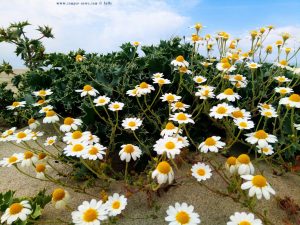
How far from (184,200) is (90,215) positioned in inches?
36.6

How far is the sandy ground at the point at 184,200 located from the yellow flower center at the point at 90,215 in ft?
1.61

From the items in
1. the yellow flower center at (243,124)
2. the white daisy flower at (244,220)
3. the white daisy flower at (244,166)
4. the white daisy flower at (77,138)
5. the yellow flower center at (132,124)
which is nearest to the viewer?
the white daisy flower at (244,220)

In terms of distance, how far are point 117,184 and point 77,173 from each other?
1.18ft

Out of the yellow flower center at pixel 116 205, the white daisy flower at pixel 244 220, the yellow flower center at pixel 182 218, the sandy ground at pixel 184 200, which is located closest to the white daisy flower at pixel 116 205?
the yellow flower center at pixel 116 205

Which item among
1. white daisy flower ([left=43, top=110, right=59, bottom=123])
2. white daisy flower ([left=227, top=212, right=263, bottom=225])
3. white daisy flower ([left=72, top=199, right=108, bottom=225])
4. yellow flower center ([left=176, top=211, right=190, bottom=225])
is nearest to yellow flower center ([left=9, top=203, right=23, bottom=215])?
white daisy flower ([left=72, top=199, right=108, bottom=225])

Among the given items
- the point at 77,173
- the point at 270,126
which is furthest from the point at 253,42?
the point at 77,173

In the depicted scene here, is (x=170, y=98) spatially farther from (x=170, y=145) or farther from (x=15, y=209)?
(x=15, y=209)

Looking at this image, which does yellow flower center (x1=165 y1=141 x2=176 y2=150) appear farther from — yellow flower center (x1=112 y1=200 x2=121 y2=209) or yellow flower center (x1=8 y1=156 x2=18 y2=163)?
yellow flower center (x1=8 y1=156 x2=18 y2=163)

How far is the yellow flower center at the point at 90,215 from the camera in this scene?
227 centimetres

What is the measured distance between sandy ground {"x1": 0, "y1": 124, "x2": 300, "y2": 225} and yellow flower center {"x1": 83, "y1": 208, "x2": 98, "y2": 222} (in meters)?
0.49

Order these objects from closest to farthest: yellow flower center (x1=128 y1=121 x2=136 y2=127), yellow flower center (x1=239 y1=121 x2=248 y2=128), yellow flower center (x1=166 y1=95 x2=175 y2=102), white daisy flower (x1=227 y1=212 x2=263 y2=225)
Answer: white daisy flower (x1=227 y1=212 x2=263 y2=225) < yellow flower center (x1=239 y1=121 x2=248 y2=128) < yellow flower center (x1=128 y1=121 x2=136 y2=127) < yellow flower center (x1=166 y1=95 x2=175 y2=102)

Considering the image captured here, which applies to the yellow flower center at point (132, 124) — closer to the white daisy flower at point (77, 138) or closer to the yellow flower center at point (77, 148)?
the white daisy flower at point (77, 138)

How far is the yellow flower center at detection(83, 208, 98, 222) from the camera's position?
2268mm

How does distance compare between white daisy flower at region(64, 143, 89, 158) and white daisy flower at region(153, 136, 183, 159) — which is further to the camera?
white daisy flower at region(64, 143, 89, 158)
